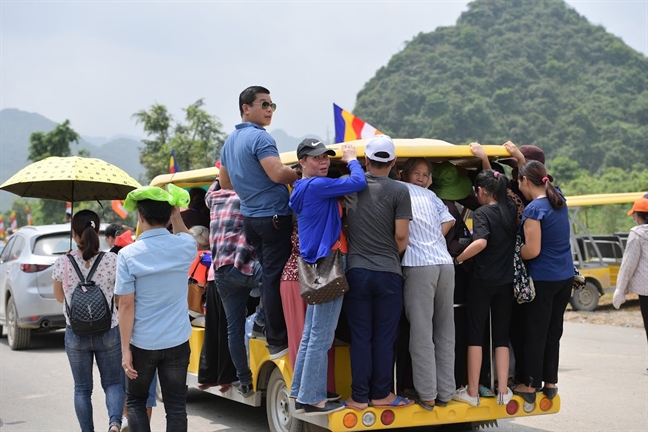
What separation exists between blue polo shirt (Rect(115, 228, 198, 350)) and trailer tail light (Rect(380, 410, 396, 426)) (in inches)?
55.8

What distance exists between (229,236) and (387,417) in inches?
73.5

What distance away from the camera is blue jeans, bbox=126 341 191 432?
5121 mm

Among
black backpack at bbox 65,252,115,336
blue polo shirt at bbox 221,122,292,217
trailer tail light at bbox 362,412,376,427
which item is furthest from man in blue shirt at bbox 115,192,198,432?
trailer tail light at bbox 362,412,376,427

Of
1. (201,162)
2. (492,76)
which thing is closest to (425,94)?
(492,76)

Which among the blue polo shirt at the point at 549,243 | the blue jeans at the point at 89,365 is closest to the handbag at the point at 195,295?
the blue jeans at the point at 89,365

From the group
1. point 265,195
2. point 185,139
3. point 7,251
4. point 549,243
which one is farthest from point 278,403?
point 185,139

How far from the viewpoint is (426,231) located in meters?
5.84

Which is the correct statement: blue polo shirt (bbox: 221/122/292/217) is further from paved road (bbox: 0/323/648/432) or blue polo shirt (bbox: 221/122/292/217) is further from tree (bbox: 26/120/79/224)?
tree (bbox: 26/120/79/224)

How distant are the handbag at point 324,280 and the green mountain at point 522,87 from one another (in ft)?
244

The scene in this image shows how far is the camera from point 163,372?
521cm

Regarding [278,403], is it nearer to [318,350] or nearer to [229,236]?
[318,350]

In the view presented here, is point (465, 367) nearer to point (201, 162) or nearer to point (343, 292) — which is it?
point (343, 292)

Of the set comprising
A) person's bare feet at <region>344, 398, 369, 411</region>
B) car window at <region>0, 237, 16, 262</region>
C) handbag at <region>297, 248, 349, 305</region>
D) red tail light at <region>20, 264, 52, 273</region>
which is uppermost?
handbag at <region>297, 248, 349, 305</region>

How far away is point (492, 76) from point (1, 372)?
A: 109 meters
